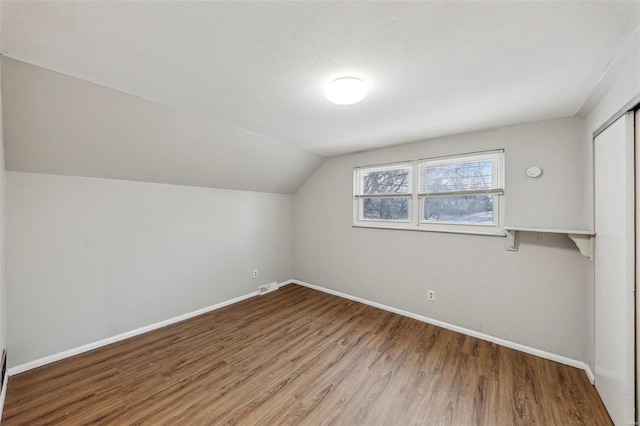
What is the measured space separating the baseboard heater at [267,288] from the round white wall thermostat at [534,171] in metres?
3.71

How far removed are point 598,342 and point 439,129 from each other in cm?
221

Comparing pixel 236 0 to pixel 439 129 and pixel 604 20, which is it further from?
pixel 439 129

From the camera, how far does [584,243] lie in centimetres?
198

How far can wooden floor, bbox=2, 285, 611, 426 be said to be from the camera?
1.65m

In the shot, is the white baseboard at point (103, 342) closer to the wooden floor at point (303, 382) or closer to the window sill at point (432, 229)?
the wooden floor at point (303, 382)

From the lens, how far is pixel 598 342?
1862mm

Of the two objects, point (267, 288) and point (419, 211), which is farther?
point (267, 288)

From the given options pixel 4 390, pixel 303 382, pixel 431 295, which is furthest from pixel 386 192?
pixel 4 390

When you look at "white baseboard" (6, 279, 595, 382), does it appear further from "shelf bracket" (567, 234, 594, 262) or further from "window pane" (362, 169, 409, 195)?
"window pane" (362, 169, 409, 195)

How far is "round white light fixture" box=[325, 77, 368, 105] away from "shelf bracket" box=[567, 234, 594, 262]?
212cm

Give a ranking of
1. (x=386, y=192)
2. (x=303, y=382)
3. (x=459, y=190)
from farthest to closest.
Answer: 1. (x=386, y=192)
2. (x=459, y=190)
3. (x=303, y=382)

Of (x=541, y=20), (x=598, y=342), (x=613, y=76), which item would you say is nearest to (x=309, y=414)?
(x=598, y=342)

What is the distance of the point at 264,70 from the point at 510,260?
2850mm

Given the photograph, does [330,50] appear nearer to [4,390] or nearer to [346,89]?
[346,89]
